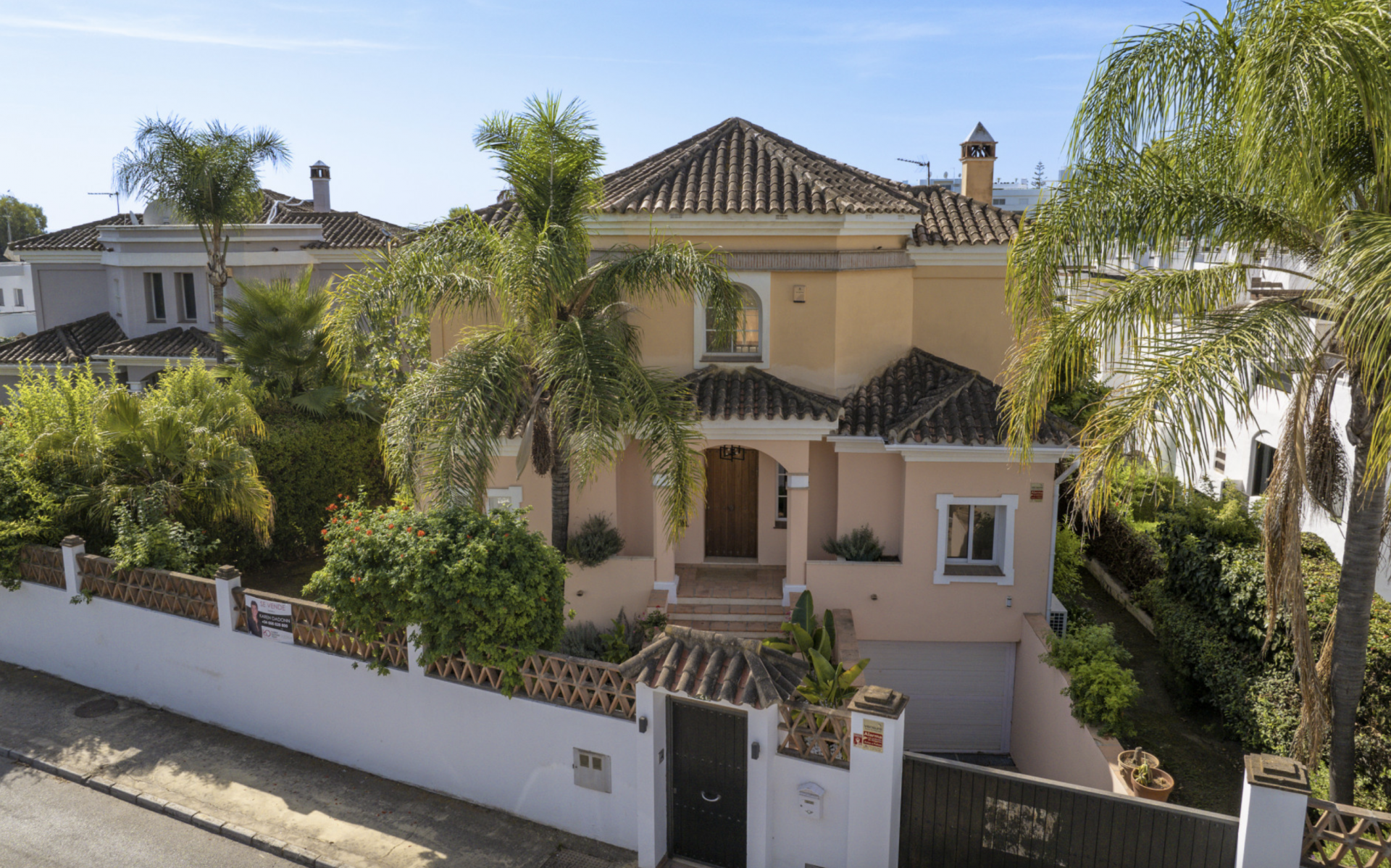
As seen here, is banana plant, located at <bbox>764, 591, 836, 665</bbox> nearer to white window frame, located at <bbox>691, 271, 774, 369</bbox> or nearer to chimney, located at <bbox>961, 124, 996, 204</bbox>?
white window frame, located at <bbox>691, 271, 774, 369</bbox>

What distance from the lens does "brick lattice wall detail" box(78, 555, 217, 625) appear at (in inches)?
556

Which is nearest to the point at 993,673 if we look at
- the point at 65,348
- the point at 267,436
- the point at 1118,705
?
the point at 1118,705

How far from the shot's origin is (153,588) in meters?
14.6

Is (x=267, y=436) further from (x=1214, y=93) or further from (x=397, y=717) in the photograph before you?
(x=1214, y=93)

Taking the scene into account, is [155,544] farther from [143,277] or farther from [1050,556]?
[143,277]

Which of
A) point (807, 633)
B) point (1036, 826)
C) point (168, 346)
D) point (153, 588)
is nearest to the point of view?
point (1036, 826)

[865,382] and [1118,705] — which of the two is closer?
[1118,705]

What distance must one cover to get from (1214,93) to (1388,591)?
938 centimetres

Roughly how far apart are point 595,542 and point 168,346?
18987 mm

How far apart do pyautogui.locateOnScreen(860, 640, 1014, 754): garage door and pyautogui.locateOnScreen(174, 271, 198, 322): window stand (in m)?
24.4

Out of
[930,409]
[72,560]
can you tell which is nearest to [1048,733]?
[930,409]

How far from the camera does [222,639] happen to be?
14.0 metres

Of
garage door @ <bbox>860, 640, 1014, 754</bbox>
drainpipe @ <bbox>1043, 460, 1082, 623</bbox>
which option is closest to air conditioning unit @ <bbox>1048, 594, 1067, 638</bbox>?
drainpipe @ <bbox>1043, 460, 1082, 623</bbox>

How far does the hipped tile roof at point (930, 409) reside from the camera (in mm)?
15031
